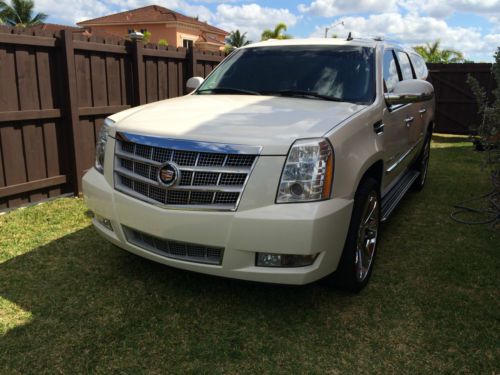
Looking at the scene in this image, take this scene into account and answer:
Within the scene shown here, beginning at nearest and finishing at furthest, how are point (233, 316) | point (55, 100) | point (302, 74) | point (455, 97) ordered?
point (233, 316)
point (302, 74)
point (55, 100)
point (455, 97)

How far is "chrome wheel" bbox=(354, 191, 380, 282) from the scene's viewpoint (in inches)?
132

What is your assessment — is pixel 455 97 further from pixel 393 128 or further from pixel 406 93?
pixel 406 93

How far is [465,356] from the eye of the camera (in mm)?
2770

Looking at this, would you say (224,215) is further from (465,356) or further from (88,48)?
(88,48)

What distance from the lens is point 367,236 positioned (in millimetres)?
3594

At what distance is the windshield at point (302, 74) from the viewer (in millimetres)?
3803

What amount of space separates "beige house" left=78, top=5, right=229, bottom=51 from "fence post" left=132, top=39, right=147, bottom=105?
34.0 meters

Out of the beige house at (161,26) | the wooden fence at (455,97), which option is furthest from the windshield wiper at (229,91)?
the beige house at (161,26)

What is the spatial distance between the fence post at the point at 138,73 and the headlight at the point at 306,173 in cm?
459

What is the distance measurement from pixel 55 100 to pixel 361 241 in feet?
13.8

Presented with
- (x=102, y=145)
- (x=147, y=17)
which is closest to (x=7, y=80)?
(x=102, y=145)

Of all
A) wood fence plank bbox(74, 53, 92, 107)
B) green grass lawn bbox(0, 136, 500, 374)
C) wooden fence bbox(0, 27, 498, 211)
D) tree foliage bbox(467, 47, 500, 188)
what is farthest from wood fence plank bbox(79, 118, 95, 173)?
tree foliage bbox(467, 47, 500, 188)

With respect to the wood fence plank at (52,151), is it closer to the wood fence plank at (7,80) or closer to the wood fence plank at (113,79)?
the wood fence plank at (7,80)

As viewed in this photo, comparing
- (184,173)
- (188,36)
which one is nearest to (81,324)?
(184,173)
